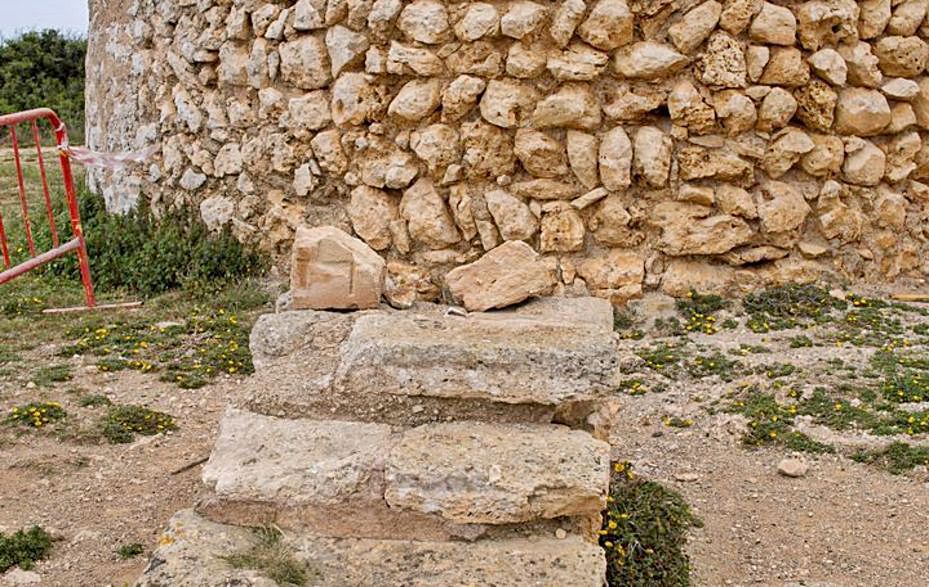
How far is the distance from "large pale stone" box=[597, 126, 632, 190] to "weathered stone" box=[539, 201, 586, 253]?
0.30m

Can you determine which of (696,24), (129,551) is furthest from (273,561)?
(696,24)

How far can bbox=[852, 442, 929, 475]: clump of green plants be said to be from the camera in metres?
4.46

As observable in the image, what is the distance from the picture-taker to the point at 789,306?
21.2 ft

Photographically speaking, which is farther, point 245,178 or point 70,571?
point 245,178

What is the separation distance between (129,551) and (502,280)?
180 centimetres

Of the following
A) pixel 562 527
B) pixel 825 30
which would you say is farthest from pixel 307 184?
pixel 562 527

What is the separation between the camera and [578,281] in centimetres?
668

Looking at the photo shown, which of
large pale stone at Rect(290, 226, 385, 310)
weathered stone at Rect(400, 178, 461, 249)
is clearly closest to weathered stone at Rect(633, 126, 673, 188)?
weathered stone at Rect(400, 178, 461, 249)

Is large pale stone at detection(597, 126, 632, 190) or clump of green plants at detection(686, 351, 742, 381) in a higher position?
large pale stone at detection(597, 126, 632, 190)

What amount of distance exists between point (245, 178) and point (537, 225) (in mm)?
2218

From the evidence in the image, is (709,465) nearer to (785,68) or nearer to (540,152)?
(540,152)

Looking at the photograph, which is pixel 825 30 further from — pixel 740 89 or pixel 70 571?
pixel 70 571

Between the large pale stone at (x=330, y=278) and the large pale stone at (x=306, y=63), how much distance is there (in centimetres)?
295

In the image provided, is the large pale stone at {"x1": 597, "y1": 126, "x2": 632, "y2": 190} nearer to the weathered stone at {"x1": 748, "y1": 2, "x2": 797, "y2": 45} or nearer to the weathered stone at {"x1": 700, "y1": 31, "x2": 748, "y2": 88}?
the weathered stone at {"x1": 700, "y1": 31, "x2": 748, "y2": 88}
